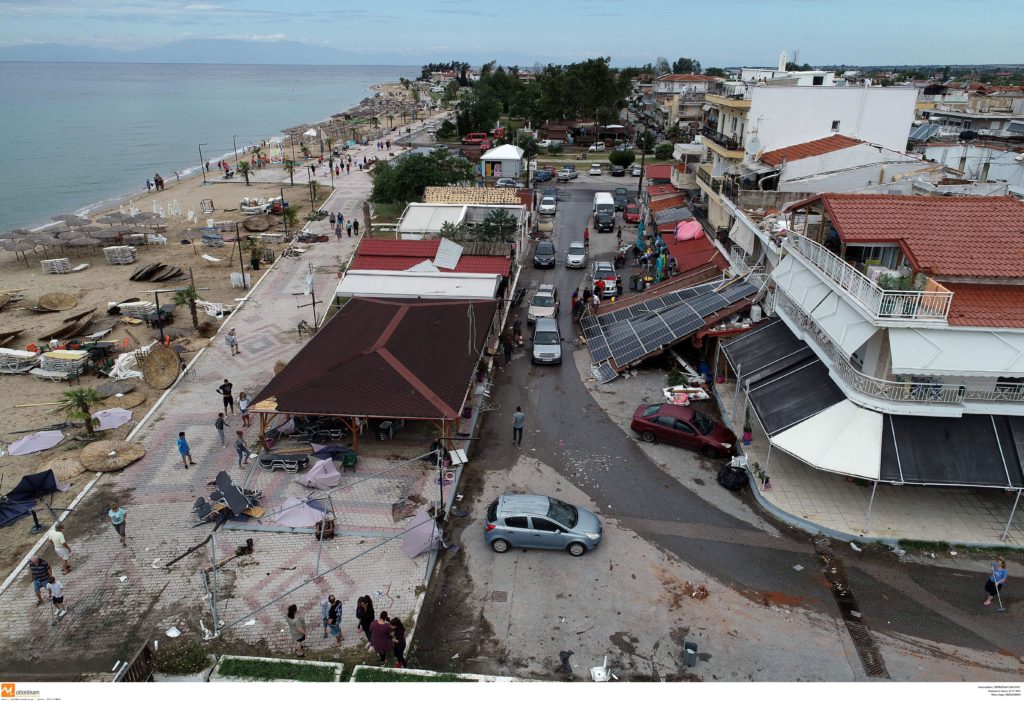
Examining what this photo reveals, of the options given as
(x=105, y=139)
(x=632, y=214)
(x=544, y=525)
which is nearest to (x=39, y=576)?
(x=544, y=525)

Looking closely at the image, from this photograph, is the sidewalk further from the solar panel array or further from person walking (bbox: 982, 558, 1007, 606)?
the solar panel array

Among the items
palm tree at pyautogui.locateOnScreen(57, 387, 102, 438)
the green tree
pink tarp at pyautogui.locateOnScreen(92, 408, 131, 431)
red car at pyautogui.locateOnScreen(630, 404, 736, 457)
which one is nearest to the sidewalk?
pink tarp at pyautogui.locateOnScreen(92, 408, 131, 431)

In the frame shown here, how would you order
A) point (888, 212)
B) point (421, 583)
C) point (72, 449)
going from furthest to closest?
1. point (72, 449)
2. point (888, 212)
3. point (421, 583)

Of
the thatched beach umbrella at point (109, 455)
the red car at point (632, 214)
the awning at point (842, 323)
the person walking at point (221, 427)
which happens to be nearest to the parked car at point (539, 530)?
the awning at point (842, 323)

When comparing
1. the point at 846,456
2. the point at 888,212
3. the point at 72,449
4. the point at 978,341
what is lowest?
the point at 72,449

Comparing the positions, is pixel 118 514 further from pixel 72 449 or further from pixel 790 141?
pixel 790 141

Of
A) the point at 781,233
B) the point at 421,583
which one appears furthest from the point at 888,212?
the point at 421,583
